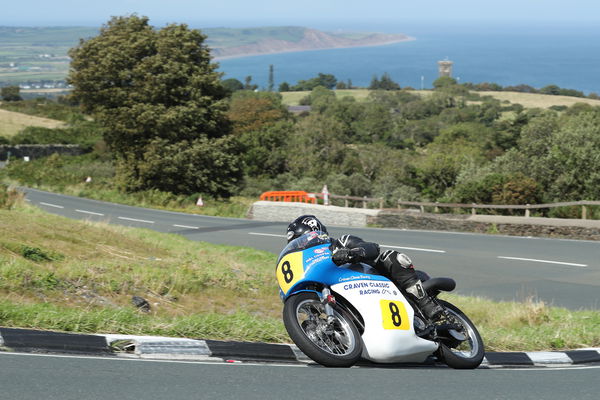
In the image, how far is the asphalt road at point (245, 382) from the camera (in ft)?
16.4

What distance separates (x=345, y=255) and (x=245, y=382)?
156 centimetres

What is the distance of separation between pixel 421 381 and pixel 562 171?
134ft

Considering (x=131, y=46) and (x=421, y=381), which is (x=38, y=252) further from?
(x=131, y=46)

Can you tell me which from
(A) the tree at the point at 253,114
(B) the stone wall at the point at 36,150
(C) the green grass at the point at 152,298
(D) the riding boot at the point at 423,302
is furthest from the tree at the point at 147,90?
(A) the tree at the point at 253,114

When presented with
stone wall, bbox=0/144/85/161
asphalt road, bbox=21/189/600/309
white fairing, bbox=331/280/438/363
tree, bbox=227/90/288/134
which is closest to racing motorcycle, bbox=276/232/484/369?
white fairing, bbox=331/280/438/363

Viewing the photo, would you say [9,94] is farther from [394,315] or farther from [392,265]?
[394,315]

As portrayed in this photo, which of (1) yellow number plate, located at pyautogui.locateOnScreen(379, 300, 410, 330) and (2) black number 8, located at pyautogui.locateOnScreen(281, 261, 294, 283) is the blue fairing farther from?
(1) yellow number plate, located at pyautogui.locateOnScreen(379, 300, 410, 330)

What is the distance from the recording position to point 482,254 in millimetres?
20016

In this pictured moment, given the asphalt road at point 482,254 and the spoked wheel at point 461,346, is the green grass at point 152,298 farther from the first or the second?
the asphalt road at point 482,254

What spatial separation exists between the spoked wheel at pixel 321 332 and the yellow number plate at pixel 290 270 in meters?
0.15

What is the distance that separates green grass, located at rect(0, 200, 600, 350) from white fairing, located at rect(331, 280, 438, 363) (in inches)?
43.4

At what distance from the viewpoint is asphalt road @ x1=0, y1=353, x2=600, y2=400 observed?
16.4ft

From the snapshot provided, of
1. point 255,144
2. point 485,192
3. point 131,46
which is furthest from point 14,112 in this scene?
point 485,192

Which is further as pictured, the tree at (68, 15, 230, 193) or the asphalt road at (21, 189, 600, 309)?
the tree at (68, 15, 230, 193)
